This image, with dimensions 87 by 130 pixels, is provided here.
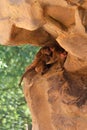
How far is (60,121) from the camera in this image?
1377 millimetres

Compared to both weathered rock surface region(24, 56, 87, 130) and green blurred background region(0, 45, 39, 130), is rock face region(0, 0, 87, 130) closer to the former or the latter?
weathered rock surface region(24, 56, 87, 130)

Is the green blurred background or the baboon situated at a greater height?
the baboon

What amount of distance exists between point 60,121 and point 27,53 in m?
2.40

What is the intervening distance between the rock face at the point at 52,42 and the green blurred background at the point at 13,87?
2190 millimetres

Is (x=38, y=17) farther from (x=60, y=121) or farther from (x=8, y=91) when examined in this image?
(x=8, y=91)

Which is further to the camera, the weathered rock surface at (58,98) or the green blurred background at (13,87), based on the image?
the green blurred background at (13,87)

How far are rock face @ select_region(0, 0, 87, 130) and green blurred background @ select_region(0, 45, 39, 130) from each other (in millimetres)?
2190

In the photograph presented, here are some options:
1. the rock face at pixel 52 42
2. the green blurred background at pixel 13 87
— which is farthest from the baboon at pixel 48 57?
the green blurred background at pixel 13 87

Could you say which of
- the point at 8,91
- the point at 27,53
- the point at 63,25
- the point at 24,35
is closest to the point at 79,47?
the point at 63,25

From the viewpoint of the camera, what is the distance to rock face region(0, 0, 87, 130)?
112 cm

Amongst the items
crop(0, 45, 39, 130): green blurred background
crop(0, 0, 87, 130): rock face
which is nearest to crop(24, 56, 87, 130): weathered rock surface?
crop(0, 0, 87, 130): rock face

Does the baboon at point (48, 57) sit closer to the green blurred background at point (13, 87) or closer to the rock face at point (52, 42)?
the rock face at point (52, 42)

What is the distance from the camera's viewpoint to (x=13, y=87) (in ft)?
13.2

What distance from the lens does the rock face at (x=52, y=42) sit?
1.12 metres
